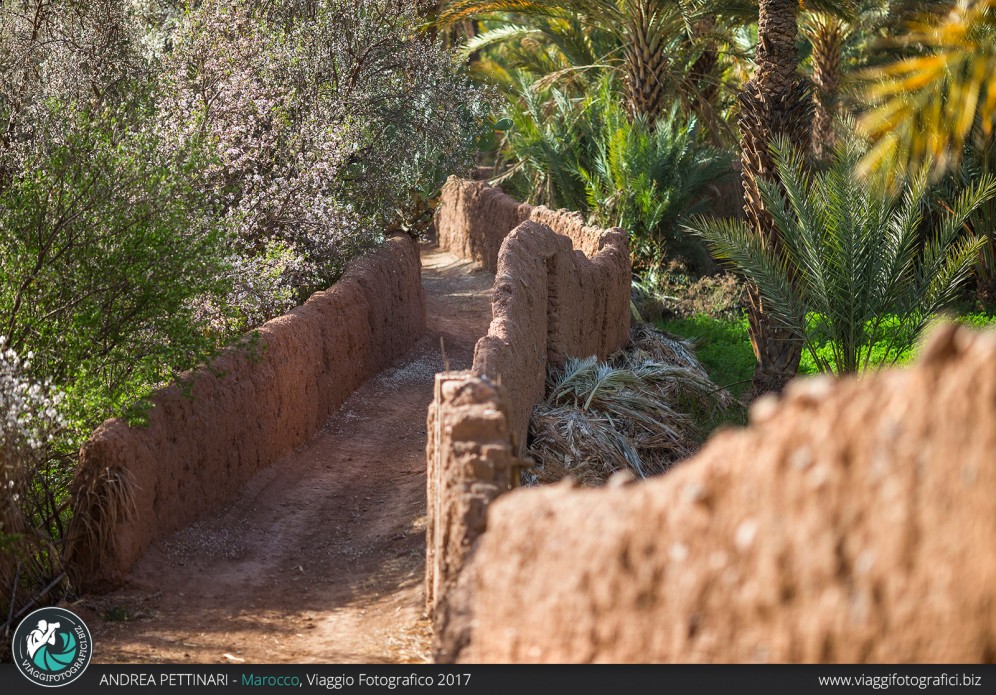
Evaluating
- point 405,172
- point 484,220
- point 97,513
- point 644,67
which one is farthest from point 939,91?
point 484,220

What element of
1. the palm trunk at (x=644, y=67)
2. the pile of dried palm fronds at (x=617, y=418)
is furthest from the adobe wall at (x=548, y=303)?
the palm trunk at (x=644, y=67)

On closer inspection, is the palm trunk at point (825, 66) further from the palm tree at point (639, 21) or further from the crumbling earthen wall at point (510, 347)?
the crumbling earthen wall at point (510, 347)

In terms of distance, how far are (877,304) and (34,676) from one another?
23.6 feet

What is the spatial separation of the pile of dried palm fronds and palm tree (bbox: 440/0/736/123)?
6.69m

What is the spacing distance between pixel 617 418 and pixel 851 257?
258cm

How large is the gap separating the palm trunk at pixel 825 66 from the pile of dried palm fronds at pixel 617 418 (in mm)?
10315

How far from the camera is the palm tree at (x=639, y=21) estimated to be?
18.1 m

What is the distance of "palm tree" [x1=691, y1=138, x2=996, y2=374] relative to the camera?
32.3 ft

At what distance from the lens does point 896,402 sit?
317 cm

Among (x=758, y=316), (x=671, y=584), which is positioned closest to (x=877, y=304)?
(x=758, y=316)

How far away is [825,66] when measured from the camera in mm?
22844

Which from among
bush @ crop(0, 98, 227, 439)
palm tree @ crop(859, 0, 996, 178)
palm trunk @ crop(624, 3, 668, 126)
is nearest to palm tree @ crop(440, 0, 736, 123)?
palm trunk @ crop(624, 3, 668, 126)

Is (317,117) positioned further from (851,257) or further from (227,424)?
(851,257)

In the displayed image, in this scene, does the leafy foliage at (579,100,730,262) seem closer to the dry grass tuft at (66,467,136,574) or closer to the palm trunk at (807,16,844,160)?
the palm trunk at (807,16,844,160)
